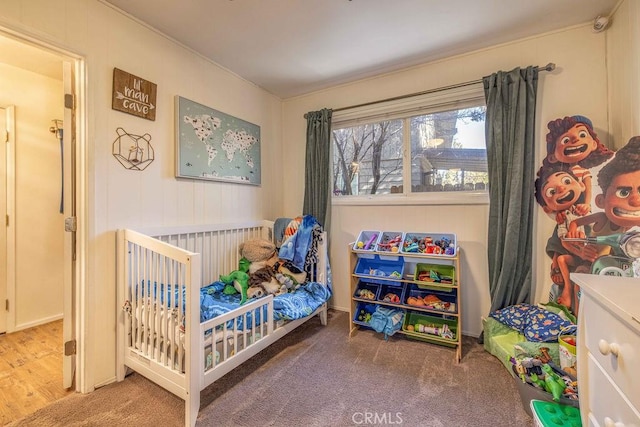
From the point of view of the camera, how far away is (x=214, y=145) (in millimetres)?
2402

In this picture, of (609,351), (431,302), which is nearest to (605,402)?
(609,351)

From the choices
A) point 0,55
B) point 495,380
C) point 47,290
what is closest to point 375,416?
point 495,380

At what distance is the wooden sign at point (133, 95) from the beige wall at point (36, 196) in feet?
4.81

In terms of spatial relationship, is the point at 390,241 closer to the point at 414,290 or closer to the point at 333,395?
the point at 414,290

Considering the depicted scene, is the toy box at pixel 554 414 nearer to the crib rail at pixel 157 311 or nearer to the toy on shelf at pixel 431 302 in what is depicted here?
the toy on shelf at pixel 431 302

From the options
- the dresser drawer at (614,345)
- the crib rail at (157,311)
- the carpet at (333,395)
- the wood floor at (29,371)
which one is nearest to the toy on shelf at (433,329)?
the carpet at (333,395)

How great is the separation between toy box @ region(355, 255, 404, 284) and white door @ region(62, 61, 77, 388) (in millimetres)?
1979

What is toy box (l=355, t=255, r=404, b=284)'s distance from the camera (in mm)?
2287

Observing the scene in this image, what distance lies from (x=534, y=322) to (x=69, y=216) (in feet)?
9.75

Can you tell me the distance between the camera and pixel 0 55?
2.15 m

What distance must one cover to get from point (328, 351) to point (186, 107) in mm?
2184

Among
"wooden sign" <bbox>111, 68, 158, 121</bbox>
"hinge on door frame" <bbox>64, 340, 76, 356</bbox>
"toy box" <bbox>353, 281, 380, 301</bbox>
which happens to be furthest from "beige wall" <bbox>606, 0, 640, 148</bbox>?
"hinge on door frame" <bbox>64, 340, 76, 356</bbox>

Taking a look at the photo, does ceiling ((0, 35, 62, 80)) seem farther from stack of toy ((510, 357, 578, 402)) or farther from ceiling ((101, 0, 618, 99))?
stack of toy ((510, 357, 578, 402))

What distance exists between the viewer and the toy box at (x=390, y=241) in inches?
90.3
